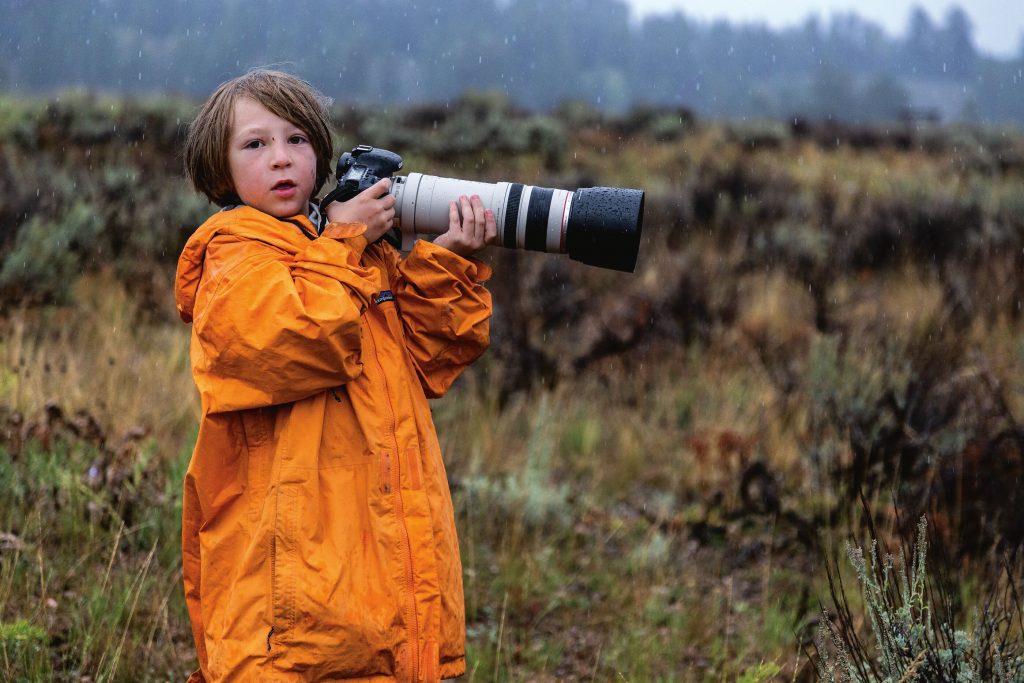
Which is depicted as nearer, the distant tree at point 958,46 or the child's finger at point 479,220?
the child's finger at point 479,220

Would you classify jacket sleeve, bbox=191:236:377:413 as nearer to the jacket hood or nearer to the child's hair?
the jacket hood

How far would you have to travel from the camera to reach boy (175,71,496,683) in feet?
5.81

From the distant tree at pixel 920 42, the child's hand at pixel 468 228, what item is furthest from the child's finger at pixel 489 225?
the distant tree at pixel 920 42

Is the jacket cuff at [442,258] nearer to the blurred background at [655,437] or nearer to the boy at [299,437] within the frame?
the boy at [299,437]

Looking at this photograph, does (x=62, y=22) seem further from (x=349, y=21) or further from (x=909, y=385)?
(x=349, y=21)

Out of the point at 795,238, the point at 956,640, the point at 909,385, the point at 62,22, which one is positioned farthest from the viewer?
the point at 62,22

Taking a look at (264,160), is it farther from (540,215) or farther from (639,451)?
(639,451)

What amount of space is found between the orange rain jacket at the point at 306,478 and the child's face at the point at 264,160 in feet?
0.17

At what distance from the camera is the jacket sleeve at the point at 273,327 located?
5.71ft

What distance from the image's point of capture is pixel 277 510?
1778 millimetres

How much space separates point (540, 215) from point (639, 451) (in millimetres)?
3238

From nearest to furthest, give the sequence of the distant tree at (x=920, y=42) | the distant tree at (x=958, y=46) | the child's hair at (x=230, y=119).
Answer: the child's hair at (x=230, y=119) → the distant tree at (x=958, y=46) → the distant tree at (x=920, y=42)

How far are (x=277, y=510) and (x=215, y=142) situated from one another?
77cm

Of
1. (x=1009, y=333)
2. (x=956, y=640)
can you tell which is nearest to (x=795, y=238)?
(x=1009, y=333)
